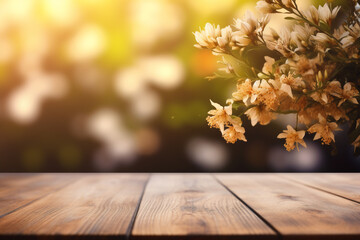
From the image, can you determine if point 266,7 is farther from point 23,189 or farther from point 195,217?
point 23,189

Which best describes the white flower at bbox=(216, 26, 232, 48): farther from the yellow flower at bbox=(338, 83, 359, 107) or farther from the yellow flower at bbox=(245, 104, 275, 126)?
the yellow flower at bbox=(338, 83, 359, 107)

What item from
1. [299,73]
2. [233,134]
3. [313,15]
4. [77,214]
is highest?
[313,15]

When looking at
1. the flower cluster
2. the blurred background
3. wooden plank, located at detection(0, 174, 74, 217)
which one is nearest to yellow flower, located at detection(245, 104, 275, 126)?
the flower cluster

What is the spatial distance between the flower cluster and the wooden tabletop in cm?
17

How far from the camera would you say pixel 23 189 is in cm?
109

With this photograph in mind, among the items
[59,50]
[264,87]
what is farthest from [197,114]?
[264,87]

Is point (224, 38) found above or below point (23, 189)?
above

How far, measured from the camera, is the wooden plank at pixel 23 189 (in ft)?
2.77

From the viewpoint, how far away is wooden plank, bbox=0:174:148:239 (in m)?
0.59

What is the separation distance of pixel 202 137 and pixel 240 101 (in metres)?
0.75

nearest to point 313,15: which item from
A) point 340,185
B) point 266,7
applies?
point 266,7

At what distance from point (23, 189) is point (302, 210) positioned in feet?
2.72

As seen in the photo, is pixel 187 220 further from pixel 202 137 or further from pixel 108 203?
pixel 202 137

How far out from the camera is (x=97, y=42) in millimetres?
1667
